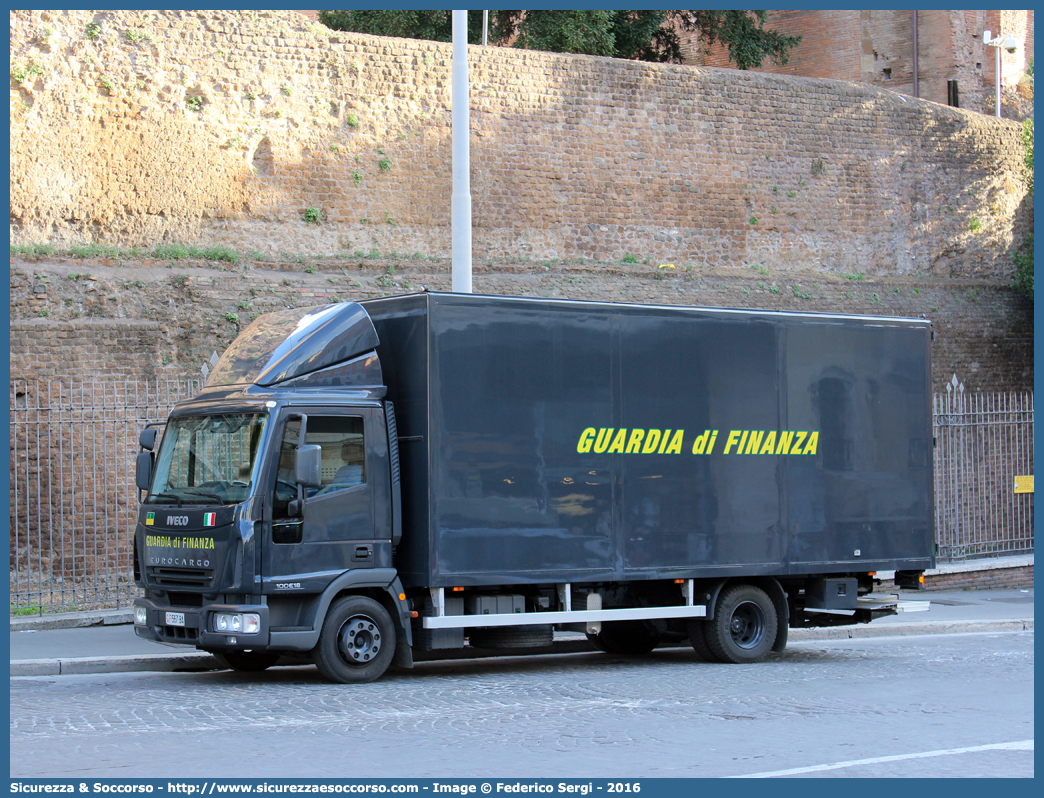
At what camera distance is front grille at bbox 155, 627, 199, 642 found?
980 centimetres

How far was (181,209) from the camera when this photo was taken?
68.0ft

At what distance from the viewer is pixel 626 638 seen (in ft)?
41.4

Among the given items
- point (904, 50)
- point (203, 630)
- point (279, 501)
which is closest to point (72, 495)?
point (203, 630)

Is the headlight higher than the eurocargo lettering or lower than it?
lower

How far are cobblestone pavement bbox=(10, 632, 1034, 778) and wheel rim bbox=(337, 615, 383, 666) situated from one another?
0.84 ft

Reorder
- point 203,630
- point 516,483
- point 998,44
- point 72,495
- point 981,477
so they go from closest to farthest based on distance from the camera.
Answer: point 203,630 → point 516,483 → point 72,495 → point 981,477 → point 998,44

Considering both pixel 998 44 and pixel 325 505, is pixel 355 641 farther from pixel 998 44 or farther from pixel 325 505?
pixel 998 44

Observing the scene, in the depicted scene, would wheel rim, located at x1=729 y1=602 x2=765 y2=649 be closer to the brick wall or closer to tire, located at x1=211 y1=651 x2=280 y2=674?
tire, located at x1=211 y1=651 x2=280 y2=674

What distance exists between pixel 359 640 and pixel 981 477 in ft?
45.2

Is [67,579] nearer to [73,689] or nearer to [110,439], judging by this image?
[110,439]

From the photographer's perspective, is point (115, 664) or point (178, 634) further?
point (115, 664)

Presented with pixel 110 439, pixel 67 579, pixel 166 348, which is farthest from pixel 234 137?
pixel 67 579

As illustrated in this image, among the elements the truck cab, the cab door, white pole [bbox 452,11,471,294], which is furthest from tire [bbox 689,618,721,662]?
white pole [bbox 452,11,471,294]

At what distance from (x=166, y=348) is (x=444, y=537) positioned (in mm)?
9068
